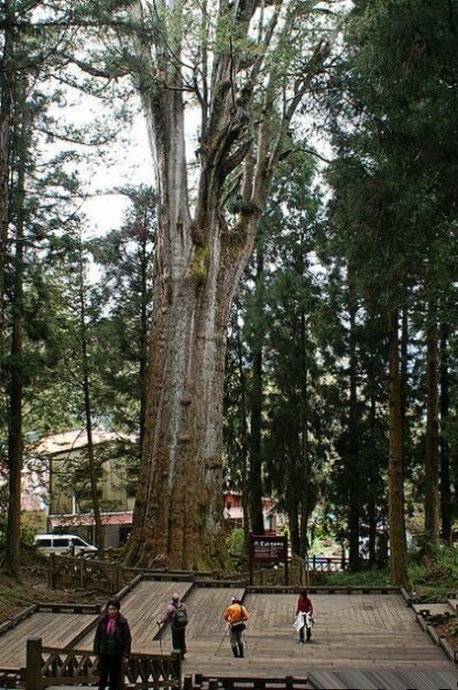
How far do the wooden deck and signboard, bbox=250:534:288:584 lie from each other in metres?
0.65

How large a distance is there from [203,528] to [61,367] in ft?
26.9

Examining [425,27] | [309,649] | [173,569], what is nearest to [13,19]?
[425,27]

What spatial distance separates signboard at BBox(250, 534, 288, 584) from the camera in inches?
549

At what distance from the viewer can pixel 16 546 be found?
16.8 m

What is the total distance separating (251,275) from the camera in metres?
25.5

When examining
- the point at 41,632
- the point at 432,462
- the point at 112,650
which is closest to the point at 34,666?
the point at 112,650

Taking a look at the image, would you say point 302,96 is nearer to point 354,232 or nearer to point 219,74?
point 219,74

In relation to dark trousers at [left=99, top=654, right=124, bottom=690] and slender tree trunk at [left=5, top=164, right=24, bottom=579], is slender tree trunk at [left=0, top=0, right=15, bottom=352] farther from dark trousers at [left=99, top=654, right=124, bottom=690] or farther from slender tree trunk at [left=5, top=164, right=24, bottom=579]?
dark trousers at [left=99, top=654, right=124, bottom=690]

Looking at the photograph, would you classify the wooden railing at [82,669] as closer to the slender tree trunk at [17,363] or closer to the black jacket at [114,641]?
the black jacket at [114,641]

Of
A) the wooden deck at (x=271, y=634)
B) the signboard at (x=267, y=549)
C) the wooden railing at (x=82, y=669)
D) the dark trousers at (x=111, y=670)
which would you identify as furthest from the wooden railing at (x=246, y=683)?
the signboard at (x=267, y=549)

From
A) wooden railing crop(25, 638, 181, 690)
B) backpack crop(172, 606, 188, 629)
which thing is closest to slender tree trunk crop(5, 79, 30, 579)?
backpack crop(172, 606, 188, 629)

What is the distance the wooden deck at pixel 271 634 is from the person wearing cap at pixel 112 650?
141 cm

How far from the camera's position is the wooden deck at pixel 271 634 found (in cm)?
880

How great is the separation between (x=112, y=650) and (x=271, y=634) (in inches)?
166
